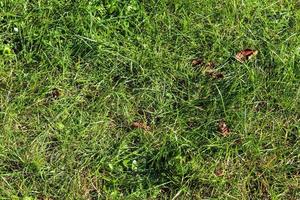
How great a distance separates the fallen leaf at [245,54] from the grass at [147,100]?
52mm

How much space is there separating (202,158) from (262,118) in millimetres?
476

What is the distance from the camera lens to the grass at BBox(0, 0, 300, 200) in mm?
3424

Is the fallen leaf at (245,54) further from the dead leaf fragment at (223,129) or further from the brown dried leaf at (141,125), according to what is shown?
the brown dried leaf at (141,125)

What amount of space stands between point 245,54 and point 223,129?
0.63 metres

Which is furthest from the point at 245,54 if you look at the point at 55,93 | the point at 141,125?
the point at 55,93

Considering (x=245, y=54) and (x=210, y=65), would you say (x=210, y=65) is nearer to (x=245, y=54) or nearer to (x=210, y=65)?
(x=210, y=65)

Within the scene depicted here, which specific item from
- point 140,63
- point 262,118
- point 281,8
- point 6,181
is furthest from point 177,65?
point 6,181

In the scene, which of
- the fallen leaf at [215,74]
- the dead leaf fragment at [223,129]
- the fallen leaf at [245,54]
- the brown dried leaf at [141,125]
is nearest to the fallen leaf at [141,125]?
the brown dried leaf at [141,125]

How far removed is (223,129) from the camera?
143 inches

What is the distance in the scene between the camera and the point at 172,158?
3461mm

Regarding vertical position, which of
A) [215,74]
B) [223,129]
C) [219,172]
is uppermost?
[215,74]

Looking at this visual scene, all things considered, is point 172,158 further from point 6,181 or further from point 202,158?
point 6,181

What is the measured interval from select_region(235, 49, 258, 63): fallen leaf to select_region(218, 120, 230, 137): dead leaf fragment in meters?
0.50

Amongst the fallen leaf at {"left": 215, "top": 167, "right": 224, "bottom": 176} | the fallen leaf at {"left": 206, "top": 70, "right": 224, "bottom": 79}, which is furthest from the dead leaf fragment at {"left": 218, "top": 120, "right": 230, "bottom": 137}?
the fallen leaf at {"left": 206, "top": 70, "right": 224, "bottom": 79}
